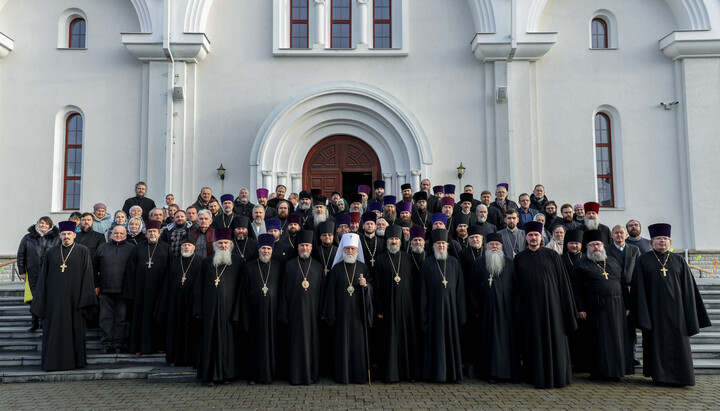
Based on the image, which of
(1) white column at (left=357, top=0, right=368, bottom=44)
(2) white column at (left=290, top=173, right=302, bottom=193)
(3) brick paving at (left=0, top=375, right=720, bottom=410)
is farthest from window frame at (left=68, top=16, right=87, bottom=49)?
(3) brick paving at (left=0, top=375, right=720, bottom=410)

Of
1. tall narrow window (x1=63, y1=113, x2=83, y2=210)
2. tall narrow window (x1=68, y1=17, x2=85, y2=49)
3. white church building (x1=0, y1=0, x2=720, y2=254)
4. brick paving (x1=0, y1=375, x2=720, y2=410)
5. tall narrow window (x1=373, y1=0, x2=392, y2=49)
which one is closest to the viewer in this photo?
brick paving (x1=0, y1=375, x2=720, y2=410)

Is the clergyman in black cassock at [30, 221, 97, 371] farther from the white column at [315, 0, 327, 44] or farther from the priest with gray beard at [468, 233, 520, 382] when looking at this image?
the white column at [315, 0, 327, 44]

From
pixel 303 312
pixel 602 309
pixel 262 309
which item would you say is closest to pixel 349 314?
pixel 303 312

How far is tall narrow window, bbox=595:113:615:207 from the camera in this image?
12875 mm

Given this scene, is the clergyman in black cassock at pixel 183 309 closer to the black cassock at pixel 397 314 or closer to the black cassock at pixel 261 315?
the black cassock at pixel 261 315

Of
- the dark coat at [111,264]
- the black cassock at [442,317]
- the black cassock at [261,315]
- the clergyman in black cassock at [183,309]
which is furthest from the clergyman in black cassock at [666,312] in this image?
the dark coat at [111,264]

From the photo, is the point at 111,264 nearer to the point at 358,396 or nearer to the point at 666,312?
the point at 358,396

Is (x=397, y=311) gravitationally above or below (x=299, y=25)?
below

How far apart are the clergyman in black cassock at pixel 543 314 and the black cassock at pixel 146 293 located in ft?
15.4

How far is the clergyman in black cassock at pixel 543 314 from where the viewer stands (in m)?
6.59

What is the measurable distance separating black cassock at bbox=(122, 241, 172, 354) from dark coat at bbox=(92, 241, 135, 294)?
→ 0.09m

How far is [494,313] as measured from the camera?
6.91 m

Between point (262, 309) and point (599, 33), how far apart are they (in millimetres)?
10427

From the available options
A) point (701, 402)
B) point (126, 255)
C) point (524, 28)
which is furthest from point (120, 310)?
point (524, 28)
